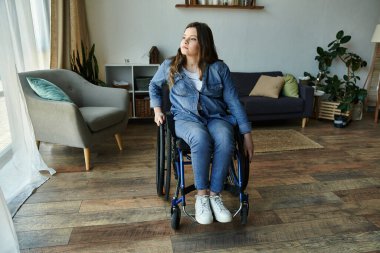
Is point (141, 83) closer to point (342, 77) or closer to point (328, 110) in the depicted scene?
point (328, 110)

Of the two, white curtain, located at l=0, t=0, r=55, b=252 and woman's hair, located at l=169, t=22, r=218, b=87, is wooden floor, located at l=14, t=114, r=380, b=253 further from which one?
woman's hair, located at l=169, t=22, r=218, b=87

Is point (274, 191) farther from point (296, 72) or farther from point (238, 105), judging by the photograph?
point (296, 72)

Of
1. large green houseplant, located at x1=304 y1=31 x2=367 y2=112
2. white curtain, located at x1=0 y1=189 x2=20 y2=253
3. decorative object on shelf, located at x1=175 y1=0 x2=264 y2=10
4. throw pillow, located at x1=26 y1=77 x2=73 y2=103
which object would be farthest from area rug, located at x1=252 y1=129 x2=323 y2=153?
white curtain, located at x1=0 y1=189 x2=20 y2=253

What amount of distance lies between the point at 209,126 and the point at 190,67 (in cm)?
38

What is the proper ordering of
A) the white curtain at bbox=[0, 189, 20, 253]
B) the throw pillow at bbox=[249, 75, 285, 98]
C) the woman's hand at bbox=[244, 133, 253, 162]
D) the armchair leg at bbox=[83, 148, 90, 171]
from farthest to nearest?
the throw pillow at bbox=[249, 75, 285, 98] < the armchair leg at bbox=[83, 148, 90, 171] < the woman's hand at bbox=[244, 133, 253, 162] < the white curtain at bbox=[0, 189, 20, 253]

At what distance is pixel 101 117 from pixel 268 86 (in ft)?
6.98

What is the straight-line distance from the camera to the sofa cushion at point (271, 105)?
336 centimetres

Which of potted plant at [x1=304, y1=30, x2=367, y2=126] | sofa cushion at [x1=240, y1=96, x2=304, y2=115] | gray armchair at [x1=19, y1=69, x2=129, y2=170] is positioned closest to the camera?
gray armchair at [x1=19, y1=69, x2=129, y2=170]

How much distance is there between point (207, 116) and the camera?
1705 millimetres

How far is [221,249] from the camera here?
146 centimetres

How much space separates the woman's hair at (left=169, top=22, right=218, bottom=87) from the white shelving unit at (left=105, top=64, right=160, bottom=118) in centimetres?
189

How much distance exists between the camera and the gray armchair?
217cm

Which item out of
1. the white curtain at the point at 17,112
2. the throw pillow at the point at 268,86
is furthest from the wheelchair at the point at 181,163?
the throw pillow at the point at 268,86

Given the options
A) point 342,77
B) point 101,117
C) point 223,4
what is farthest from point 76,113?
point 342,77
